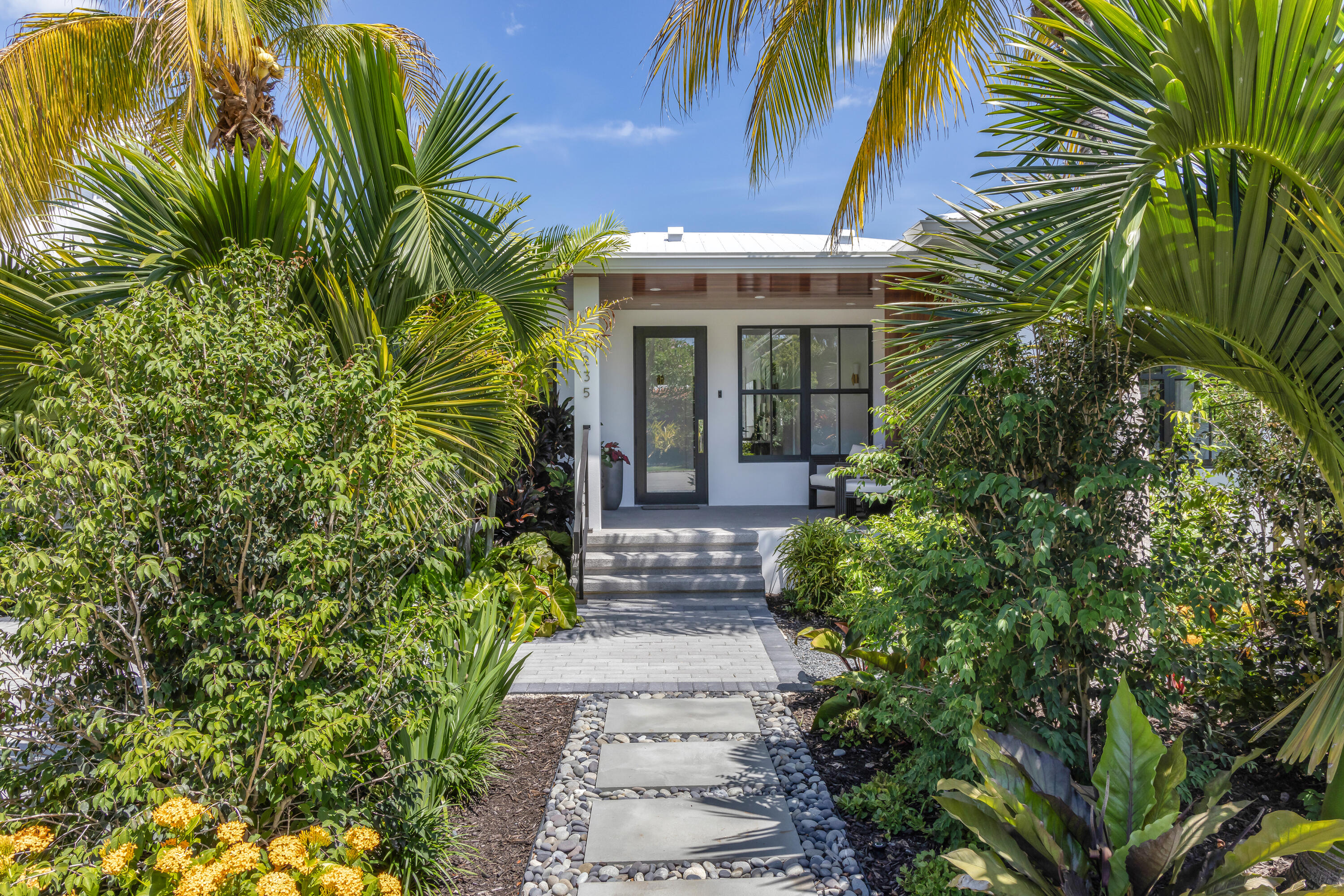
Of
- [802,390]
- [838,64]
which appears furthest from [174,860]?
[802,390]

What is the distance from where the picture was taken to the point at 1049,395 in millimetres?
3047

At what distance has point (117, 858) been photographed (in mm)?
2057

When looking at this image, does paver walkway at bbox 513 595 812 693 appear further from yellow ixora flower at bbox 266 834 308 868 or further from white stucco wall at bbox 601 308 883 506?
white stucco wall at bbox 601 308 883 506

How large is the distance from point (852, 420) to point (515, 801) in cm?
835

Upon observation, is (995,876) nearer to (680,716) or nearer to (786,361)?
(680,716)

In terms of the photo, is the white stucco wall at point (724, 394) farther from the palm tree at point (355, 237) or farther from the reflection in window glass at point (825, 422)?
the palm tree at point (355, 237)

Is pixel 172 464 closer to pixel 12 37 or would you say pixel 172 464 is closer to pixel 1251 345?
pixel 1251 345

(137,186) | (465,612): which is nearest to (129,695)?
(465,612)

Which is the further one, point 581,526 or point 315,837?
point 581,526

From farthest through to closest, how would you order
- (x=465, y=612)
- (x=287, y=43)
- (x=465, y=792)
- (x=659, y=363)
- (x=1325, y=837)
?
(x=659, y=363) < (x=287, y=43) < (x=465, y=792) < (x=465, y=612) < (x=1325, y=837)

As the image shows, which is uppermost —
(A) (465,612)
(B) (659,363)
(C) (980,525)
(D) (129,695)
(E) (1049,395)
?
(B) (659,363)

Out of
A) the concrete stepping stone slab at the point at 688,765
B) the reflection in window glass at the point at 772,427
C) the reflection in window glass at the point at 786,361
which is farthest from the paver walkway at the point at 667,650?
the reflection in window glass at the point at 786,361

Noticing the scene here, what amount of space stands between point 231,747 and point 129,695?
51cm

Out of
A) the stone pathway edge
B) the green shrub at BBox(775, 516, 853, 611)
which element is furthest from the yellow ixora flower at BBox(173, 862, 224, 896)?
the green shrub at BBox(775, 516, 853, 611)
